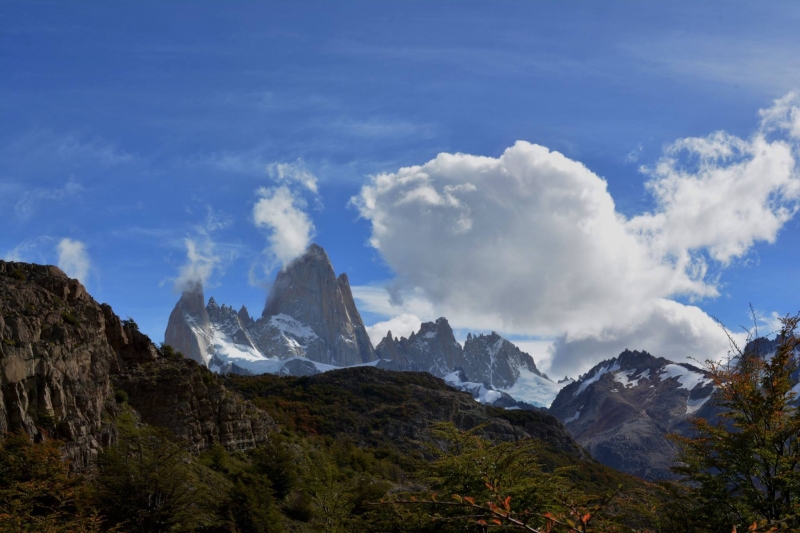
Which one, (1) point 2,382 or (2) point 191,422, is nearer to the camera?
(1) point 2,382

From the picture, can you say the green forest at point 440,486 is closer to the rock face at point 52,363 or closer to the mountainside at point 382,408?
the rock face at point 52,363

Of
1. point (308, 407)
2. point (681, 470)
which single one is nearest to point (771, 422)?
point (681, 470)

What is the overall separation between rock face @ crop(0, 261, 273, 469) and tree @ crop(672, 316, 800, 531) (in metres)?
24.0

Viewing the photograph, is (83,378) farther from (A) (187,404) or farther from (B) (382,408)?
(B) (382,408)

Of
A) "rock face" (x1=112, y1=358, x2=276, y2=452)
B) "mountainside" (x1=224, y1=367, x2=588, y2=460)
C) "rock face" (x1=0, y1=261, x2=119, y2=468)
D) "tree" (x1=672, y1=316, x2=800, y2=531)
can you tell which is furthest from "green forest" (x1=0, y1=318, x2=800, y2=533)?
"mountainside" (x1=224, y1=367, x2=588, y2=460)

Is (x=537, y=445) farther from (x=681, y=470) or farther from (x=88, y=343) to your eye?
(x=88, y=343)

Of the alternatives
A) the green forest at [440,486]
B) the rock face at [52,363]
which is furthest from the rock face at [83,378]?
the green forest at [440,486]

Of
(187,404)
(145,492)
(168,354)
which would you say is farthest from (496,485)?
(168,354)

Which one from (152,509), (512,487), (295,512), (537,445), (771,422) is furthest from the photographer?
(295,512)

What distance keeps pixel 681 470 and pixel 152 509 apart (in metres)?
19.9

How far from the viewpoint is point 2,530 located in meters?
17.3

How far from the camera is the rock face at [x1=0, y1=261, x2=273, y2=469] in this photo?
2577cm

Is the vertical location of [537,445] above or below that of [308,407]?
below

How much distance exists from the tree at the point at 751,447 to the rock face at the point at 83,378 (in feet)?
78.6
